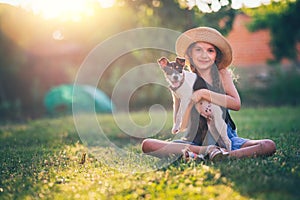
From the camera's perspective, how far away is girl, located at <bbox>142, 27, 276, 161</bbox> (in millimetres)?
4152

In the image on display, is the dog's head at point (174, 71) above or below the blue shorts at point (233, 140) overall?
above

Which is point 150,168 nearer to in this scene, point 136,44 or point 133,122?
point 133,122

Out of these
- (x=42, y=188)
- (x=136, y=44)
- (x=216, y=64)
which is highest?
(x=136, y=44)

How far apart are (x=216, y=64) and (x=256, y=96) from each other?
31.0 ft

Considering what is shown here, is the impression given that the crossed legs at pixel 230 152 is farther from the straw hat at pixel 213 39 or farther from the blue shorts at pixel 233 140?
the straw hat at pixel 213 39

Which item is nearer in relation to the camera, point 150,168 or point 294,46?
point 150,168

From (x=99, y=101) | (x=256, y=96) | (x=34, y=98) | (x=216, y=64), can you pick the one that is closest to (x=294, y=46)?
(x=256, y=96)

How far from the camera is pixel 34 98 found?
1389cm

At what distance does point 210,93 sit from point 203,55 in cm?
45

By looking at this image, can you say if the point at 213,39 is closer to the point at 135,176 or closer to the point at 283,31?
the point at 135,176

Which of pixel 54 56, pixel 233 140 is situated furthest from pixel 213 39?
Result: pixel 54 56

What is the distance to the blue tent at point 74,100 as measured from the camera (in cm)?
1230

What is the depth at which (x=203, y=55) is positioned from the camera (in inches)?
174

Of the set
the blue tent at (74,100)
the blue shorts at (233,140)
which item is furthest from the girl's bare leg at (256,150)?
the blue tent at (74,100)
